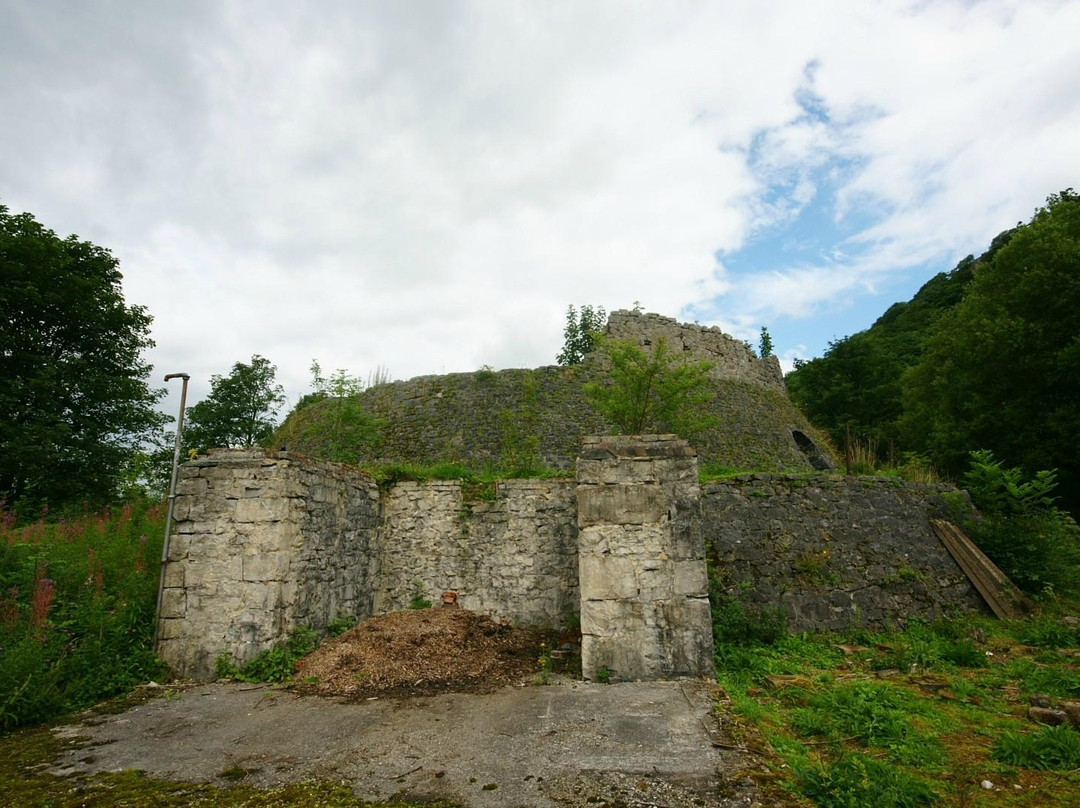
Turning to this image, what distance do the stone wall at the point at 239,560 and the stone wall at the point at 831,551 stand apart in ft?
19.7

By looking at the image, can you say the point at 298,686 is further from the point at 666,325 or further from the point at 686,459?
the point at 666,325

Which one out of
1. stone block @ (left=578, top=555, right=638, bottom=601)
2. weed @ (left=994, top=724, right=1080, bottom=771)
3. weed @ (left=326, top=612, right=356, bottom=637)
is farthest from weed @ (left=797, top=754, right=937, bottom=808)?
weed @ (left=326, top=612, right=356, bottom=637)

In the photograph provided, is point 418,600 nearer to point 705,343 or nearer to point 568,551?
point 568,551

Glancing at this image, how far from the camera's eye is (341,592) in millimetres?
7469

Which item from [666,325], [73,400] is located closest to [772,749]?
[666,325]

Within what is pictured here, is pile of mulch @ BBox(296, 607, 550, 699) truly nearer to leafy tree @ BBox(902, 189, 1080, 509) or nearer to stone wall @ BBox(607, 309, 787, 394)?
stone wall @ BBox(607, 309, 787, 394)

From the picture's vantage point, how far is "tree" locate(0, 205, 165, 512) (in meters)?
15.5

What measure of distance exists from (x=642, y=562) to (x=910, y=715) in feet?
9.14

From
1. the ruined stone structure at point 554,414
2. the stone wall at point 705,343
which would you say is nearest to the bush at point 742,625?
the ruined stone structure at point 554,414

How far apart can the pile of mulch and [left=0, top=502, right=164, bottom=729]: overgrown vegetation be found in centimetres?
186

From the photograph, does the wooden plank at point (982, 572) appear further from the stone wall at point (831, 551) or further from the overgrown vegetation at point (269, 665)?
the overgrown vegetation at point (269, 665)

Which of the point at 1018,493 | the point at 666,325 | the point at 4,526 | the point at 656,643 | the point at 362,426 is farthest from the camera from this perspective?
the point at 666,325

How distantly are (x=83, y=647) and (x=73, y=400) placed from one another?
15498 millimetres

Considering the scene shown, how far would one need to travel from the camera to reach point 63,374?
55.1 feet
